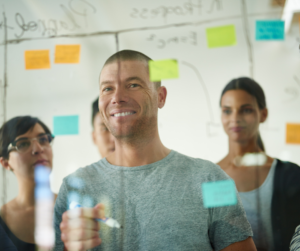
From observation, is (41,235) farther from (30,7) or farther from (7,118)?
(30,7)

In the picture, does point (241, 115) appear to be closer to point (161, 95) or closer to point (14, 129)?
point (161, 95)

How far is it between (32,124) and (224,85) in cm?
84

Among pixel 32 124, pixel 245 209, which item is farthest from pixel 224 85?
pixel 32 124

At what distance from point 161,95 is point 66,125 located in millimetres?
430

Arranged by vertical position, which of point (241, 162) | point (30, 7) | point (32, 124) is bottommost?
point (241, 162)

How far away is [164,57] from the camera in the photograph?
110cm

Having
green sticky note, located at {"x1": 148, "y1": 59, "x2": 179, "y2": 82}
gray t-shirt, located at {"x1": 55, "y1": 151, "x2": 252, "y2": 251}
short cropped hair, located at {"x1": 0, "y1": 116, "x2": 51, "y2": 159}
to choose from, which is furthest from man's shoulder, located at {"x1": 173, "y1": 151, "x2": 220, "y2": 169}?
short cropped hair, located at {"x1": 0, "y1": 116, "x2": 51, "y2": 159}

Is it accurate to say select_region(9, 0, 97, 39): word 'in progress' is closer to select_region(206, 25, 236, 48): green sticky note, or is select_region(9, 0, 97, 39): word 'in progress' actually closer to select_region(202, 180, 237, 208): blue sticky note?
select_region(206, 25, 236, 48): green sticky note

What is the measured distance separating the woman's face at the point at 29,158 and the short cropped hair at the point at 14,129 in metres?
0.02

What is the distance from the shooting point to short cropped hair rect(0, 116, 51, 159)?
111cm

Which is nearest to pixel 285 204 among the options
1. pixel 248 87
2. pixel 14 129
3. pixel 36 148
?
pixel 248 87

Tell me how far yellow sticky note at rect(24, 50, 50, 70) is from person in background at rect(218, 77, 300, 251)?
0.79 m

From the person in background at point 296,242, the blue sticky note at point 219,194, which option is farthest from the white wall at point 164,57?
the person in background at point 296,242

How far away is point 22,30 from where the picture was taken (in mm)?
1176
